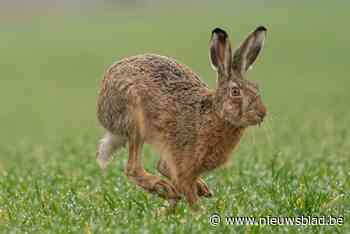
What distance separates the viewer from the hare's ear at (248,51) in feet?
20.6

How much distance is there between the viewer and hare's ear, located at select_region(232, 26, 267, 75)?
629cm

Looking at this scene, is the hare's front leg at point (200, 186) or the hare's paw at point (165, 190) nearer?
the hare's paw at point (165, 190)

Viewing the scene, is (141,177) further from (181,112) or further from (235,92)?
(235,92)

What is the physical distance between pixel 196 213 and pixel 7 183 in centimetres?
293

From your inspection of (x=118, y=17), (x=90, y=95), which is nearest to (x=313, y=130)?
(x=90, y=95)

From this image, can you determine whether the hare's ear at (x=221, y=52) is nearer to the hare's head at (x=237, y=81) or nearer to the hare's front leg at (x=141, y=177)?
the hare's head at (x=237, y=81)

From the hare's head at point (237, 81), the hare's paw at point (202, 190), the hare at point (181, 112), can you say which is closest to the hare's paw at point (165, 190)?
the hare at point (181, 112)

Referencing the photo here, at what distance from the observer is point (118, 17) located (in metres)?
50.1

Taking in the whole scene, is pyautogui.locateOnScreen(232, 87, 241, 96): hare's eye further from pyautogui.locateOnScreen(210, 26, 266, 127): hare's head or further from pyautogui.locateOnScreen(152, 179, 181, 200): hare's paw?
pyautogui.locateOnScreen(152, 179, 181, 200): hare's paw

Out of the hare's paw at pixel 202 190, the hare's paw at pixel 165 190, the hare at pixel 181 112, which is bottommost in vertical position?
the hare's paw at pixel 202 190

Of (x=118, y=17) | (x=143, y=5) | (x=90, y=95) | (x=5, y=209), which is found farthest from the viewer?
(x=143, y=5)

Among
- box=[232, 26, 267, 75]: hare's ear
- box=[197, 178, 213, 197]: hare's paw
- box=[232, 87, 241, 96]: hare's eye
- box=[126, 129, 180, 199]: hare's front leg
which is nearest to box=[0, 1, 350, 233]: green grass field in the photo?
box=[197, 178, 213, 197]: hare's paw

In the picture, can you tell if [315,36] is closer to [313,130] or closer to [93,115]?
[93,115]

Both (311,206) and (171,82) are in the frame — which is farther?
(171,82)
